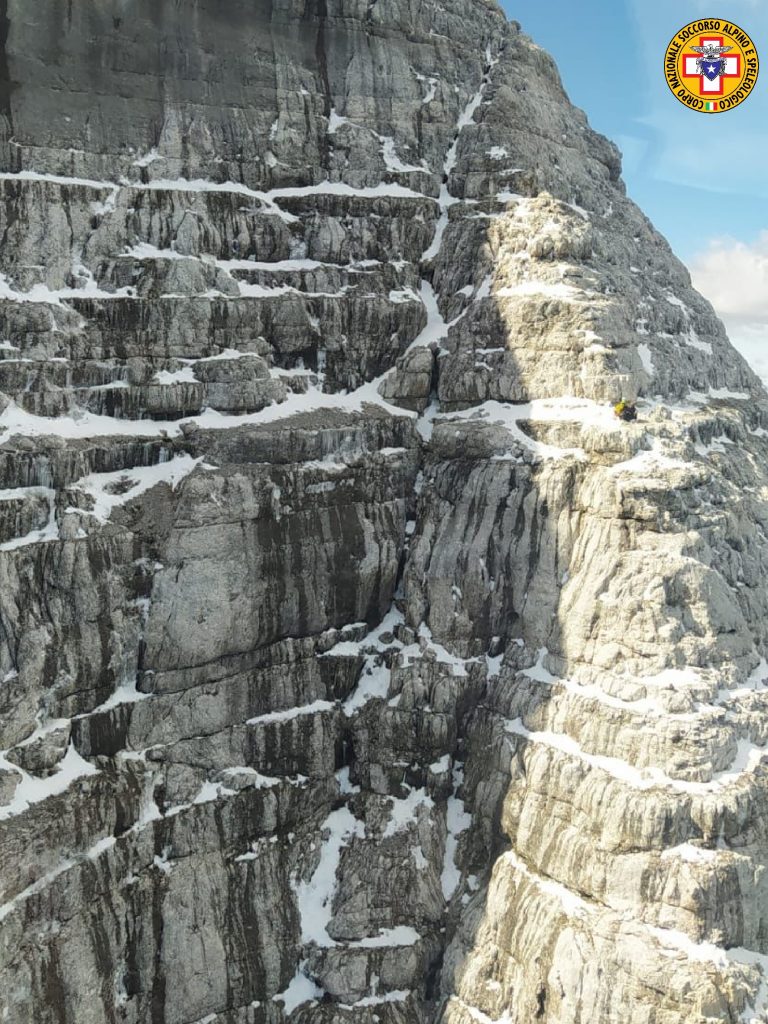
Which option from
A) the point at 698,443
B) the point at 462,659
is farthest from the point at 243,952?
the point at 698,443

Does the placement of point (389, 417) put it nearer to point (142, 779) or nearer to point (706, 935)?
point (142, 779)

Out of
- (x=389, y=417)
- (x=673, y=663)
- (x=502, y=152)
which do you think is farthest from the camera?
(x=502, y=152)

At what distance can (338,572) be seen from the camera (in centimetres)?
5638

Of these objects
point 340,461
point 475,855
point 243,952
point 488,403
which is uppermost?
point 488,403

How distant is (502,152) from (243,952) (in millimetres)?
57084

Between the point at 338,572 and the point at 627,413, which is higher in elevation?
the point at 627,413

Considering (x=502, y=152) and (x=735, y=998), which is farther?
(x=502, y=152)

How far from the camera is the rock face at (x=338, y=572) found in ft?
147

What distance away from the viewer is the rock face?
147 feet

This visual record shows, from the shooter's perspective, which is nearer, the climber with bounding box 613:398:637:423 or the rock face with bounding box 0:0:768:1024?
the rock face with bounding box 0:0:768:1024

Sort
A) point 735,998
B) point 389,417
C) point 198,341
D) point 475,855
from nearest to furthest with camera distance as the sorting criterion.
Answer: point 735,998 < point 475,855 < point 198,341 < point 389,417

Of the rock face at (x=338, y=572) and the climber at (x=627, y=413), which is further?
the climber at (x=627, y=413)

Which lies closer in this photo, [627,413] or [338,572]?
[627,413]

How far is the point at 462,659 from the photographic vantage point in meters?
55.2
